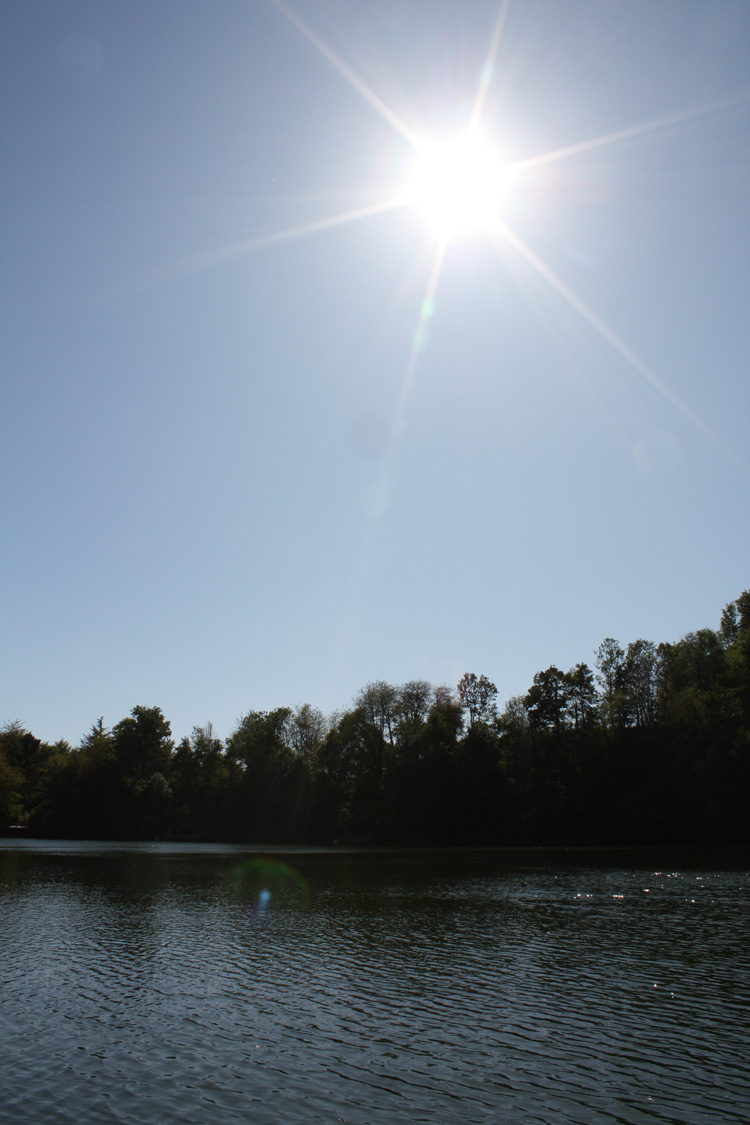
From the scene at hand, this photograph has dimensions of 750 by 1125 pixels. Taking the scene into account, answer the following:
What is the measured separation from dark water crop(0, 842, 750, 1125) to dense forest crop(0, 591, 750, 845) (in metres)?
55.5

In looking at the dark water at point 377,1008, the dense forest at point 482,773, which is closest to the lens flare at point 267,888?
the dark water at point 377,1008

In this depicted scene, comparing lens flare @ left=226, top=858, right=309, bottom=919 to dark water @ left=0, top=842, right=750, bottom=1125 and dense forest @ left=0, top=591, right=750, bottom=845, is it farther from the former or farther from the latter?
dense forest @ left=0, top=591, right=750, bottom=845

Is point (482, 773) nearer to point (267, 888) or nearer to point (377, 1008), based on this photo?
point (267, 888)

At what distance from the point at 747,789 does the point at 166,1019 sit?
86.2 meters

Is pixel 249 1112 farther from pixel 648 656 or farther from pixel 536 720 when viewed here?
pixel 648 656

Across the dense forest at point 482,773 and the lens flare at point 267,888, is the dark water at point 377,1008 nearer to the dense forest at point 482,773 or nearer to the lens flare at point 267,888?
the lens flare at point 267,888

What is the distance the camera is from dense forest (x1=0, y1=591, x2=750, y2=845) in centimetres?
9625

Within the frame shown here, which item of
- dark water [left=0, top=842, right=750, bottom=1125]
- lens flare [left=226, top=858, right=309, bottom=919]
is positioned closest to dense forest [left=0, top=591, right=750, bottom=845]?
lens flare [left=226, top=858, right=309, bottom=919]

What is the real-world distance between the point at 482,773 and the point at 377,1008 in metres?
90.5

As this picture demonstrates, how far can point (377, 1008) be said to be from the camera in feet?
71.2

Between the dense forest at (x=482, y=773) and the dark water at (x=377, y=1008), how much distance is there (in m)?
55.5

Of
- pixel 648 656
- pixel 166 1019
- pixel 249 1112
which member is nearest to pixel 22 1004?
pixel 166 1019

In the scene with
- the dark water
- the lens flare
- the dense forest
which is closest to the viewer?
the dark water

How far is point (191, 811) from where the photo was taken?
144m
